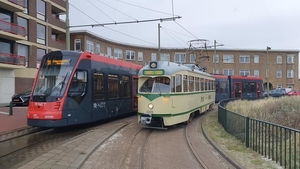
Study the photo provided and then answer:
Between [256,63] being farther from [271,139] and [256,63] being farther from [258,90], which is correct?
[271,139]

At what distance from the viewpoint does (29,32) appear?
30.5m

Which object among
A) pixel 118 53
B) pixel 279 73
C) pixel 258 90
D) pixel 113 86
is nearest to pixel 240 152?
pixel 113 86

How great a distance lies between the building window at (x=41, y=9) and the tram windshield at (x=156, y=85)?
26298mm

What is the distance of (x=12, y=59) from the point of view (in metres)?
26.9

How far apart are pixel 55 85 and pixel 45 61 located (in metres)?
1.33

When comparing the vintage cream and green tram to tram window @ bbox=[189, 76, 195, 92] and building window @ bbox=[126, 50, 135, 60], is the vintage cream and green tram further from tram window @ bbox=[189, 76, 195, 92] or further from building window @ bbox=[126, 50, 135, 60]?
building window @ bbox=[126, 50, 135, 60]

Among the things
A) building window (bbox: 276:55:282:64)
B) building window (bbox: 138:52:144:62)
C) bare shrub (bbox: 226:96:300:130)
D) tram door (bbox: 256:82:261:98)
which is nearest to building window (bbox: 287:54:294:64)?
building window (bbox: 276:55:282:64)

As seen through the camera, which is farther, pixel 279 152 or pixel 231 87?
pixel 231 87

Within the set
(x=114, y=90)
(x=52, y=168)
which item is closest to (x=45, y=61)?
(x=114, y=90)

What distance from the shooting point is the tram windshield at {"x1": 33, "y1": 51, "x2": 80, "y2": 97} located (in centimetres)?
1038

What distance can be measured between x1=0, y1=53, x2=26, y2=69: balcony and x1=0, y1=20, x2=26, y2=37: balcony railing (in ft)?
8.07

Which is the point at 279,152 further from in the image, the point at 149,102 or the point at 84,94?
the point at 84,94

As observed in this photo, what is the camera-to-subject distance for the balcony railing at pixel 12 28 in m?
26.1

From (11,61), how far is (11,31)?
3.05 metres
